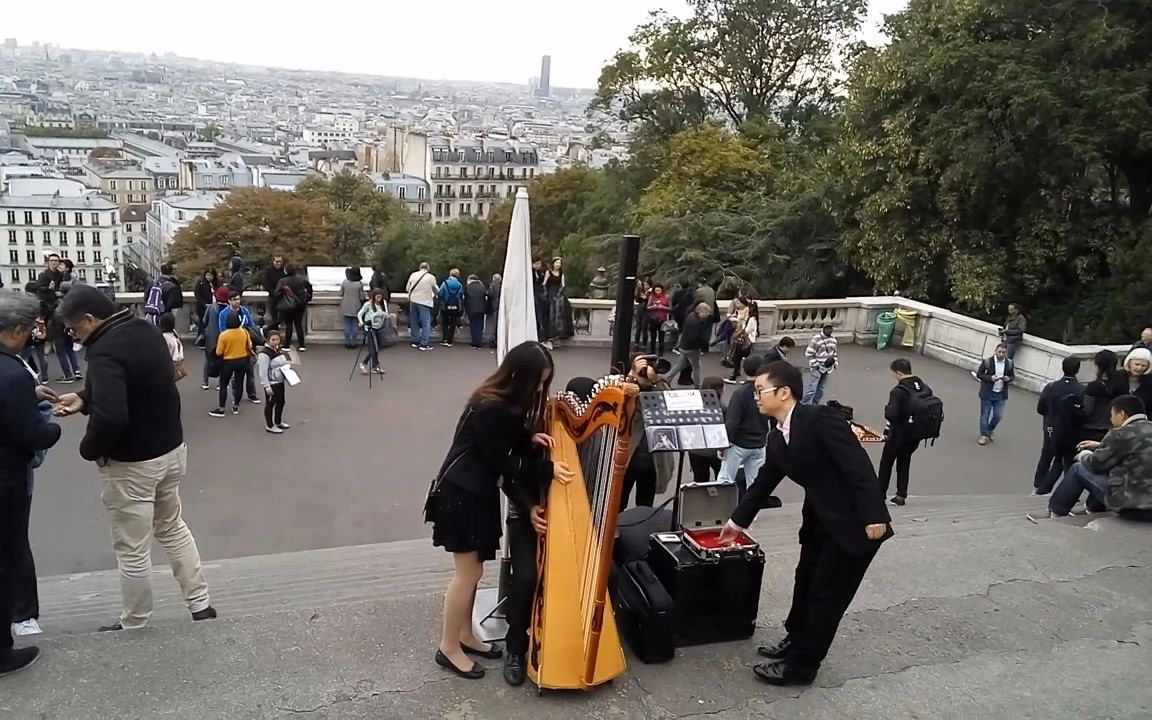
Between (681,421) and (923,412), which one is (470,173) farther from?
(681,421)

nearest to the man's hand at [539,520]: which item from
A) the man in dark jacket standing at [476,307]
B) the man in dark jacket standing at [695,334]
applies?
the man in dark jacket standing at [695,334]

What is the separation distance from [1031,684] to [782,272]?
1900 cm

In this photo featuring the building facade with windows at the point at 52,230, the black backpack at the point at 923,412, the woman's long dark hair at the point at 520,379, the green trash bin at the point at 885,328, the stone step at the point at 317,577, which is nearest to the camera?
the woman's long dark hair at the point at 520,379

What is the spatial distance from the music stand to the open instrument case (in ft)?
2.87

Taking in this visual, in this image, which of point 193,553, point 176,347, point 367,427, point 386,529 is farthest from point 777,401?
point 176,347

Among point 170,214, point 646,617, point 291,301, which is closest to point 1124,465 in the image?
point 646,617

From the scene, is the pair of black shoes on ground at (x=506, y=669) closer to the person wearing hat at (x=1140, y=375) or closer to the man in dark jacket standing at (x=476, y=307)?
the person wearing hat at (x=1140, y=375)

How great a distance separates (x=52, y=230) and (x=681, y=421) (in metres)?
121

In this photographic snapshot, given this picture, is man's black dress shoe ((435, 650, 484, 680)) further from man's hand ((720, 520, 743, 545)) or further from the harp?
man's hand ((720, 520, 743, 545))

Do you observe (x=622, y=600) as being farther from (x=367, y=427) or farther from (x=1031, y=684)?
(x=367, y=427)

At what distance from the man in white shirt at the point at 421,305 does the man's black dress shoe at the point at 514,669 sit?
10231 millimetres

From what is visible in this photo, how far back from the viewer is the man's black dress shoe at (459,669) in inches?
185

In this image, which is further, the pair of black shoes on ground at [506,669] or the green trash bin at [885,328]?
the green trash bin at [885,328]

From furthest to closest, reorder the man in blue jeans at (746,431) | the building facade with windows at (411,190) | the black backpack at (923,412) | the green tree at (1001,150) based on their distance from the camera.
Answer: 1. the building facade with windows at (411,190)
2. the green tree at (1001,150)
3. the black backpack at (923,412)
4. the man in blue jeans at (746,431)
